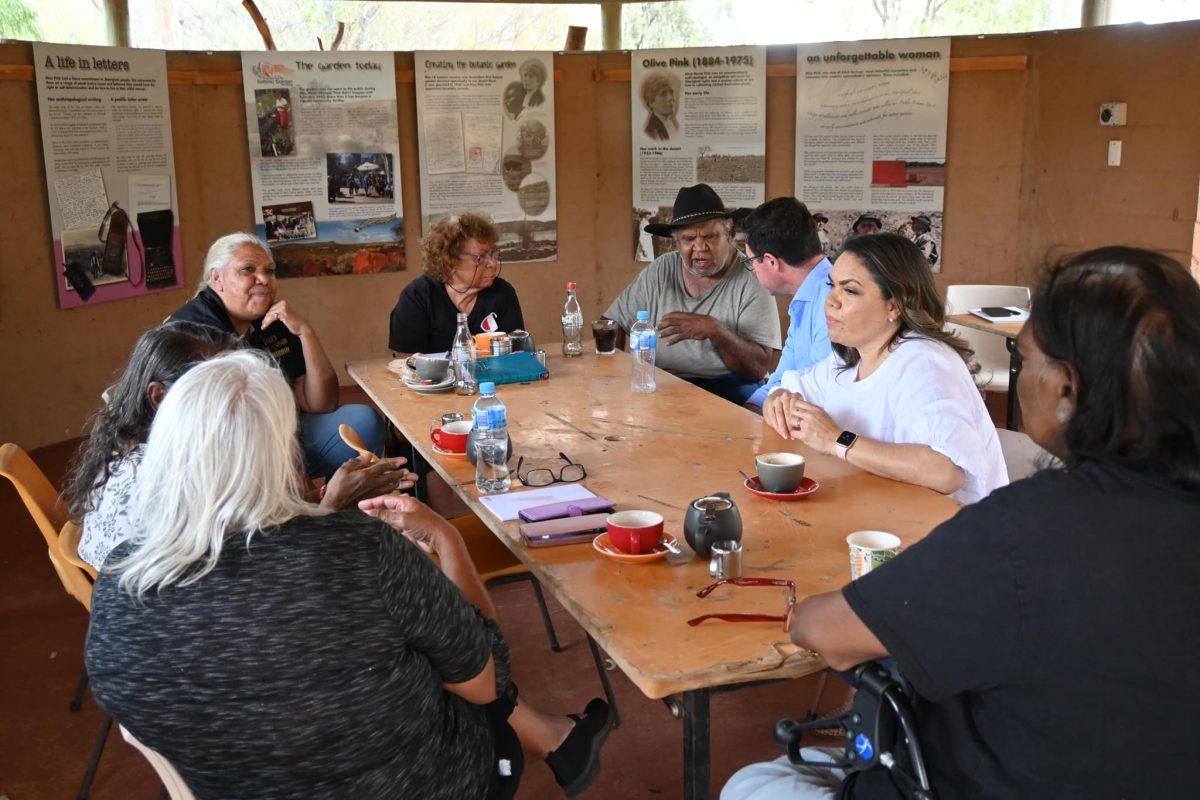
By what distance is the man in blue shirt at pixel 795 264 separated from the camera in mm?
3834

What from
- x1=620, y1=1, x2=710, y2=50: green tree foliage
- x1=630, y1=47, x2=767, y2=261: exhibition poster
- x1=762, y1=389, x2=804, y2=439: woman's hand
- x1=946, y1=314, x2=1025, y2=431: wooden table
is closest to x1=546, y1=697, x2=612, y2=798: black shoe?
x1=762, y1=389, x2=804, y2=439: woman's hand

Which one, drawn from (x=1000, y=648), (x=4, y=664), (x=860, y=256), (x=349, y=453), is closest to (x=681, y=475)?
(x=860, y=256)

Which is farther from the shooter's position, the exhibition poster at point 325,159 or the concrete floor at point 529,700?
the exhibition poster at point 325,159

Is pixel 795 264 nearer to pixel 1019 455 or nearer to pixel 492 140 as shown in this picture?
pixel 1019 455

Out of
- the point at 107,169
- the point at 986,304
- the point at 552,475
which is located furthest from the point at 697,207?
the point at 107,169

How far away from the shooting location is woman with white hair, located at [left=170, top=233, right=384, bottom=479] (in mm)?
3918

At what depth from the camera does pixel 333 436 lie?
4.20 m

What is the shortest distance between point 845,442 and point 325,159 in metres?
4.76

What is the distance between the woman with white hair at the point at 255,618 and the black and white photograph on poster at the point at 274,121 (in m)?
5.10

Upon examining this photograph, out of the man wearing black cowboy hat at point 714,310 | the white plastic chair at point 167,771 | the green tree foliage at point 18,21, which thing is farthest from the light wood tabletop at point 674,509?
the green tree foliage at point 18,21

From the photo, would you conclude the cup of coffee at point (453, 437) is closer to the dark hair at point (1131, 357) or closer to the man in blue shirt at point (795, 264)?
the man in blue shirt at point (795, 264)

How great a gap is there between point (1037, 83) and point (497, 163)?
339 cm

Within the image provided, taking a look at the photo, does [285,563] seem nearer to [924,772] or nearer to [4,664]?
[924,772]

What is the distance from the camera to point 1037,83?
256 inches
